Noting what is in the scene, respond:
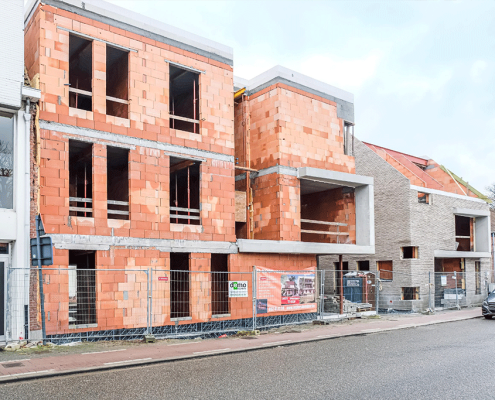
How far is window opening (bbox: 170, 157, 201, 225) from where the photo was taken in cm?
1819

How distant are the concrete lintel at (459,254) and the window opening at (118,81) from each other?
18417 mm

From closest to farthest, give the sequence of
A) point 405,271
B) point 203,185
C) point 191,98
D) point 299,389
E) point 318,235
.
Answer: point 299,389
point 203,185
point 191,98
point 318,235
point 405,271

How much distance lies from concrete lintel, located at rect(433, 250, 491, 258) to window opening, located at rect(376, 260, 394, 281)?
253 cm

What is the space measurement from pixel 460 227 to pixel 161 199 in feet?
76.3

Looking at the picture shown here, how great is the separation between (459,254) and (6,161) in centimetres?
2426

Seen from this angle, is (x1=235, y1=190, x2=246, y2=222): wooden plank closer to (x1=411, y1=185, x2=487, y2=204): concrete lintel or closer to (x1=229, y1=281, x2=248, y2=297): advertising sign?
(x1=229, y1=281, x2=248, y2=297): advertising sign

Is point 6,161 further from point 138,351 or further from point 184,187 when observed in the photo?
point 184,187

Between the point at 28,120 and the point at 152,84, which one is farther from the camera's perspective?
the point at 152,84

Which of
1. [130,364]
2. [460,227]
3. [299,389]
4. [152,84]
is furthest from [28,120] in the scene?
[460,227]

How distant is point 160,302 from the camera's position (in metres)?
15.7

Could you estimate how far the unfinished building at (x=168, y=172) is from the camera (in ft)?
47.3

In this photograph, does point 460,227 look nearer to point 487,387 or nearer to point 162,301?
point 162,301

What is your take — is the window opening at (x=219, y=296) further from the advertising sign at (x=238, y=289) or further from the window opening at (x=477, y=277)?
the window opening at (x=477, y=277)

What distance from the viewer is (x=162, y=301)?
15758 millimetres
